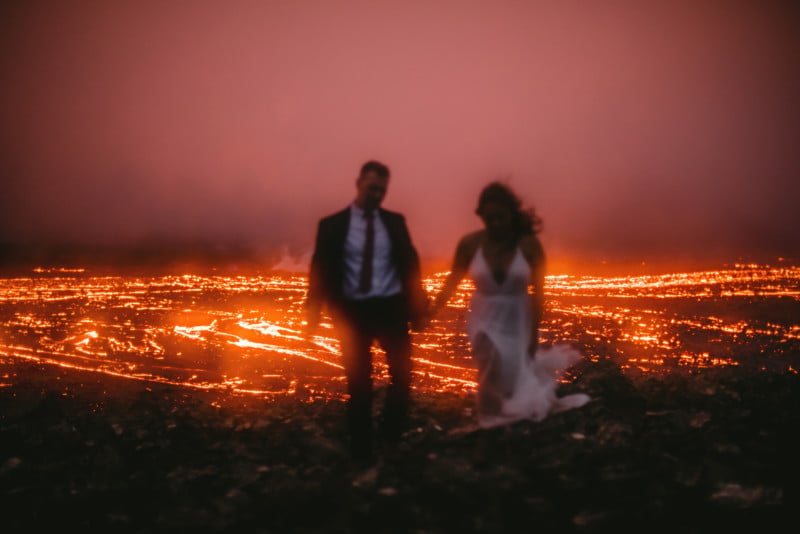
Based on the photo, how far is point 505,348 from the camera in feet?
14.5

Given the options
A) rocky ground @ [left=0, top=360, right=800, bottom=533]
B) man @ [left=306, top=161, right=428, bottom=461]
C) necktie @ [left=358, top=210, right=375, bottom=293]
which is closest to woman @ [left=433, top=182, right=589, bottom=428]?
rocky ground @ [left=0, top=360, right=800, bottom=533]

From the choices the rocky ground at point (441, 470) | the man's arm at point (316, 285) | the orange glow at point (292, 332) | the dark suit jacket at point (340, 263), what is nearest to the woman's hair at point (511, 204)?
the dark suit jacket at point (340, 263)

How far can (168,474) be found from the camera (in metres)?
4.40

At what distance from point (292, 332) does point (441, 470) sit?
604 inches

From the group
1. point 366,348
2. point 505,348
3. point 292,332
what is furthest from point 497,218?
point 292,332

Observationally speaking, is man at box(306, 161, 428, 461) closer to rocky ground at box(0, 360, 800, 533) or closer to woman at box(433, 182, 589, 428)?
woman at box(433, 182, 589, 428)

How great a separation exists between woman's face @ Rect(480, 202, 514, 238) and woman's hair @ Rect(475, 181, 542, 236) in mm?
28

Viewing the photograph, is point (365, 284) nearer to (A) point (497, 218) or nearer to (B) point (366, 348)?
(B) point (366, 348)

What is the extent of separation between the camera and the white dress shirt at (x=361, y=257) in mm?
3982

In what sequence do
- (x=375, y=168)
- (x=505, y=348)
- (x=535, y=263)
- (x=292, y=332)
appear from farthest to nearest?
(x=292, y=332), (x=505, y=348), (x=535, y=263), (x=375, y=168)

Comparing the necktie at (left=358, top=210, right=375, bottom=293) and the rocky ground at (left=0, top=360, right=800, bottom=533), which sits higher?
the necktie at (left=358, top=210, right=375, bottom=293)

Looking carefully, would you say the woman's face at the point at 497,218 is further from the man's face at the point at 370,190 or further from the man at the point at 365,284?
the man's face at the point at 370,190

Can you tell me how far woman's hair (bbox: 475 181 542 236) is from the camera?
4062 millimetres

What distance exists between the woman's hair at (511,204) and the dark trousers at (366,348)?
3.76 feet
